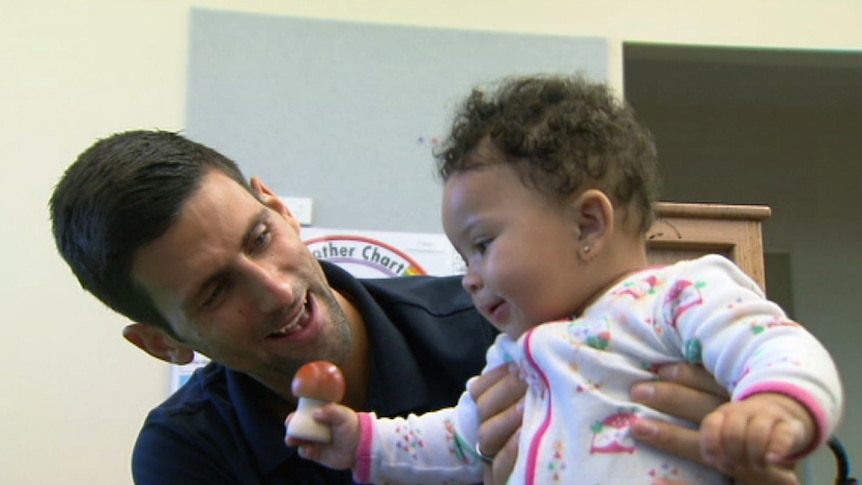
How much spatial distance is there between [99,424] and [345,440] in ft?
4.23

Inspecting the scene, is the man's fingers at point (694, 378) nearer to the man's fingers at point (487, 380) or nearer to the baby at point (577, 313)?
the baby at point (577, 313)

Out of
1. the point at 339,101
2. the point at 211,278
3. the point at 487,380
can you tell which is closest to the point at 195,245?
the point at 211,278

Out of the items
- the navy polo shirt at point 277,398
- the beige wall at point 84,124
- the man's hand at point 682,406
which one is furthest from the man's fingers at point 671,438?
the beige wall at point 84,124

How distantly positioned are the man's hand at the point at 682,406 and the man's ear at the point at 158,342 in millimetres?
718

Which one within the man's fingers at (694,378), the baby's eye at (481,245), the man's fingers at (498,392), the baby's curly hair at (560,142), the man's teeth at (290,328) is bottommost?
the man's fingers at (498,392)

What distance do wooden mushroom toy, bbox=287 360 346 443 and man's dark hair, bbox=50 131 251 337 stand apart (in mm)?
313

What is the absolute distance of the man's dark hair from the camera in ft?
3.15

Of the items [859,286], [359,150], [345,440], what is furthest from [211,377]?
[859,286]

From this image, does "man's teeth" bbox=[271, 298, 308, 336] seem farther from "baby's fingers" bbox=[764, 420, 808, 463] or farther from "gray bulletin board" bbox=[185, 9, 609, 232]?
"gray bulletin board" bbox=[185, 9, 609, 232]

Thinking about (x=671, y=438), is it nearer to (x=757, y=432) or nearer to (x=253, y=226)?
(x=757, y=432)

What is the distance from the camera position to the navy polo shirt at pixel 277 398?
1.05 m

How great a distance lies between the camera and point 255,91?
2.06 metres

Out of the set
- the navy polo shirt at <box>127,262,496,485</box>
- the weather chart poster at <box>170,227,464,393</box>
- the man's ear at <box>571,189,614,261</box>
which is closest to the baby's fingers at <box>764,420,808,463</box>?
the man's ear at <box>571,189,614,261</box>

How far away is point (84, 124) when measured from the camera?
2014 millimetres
